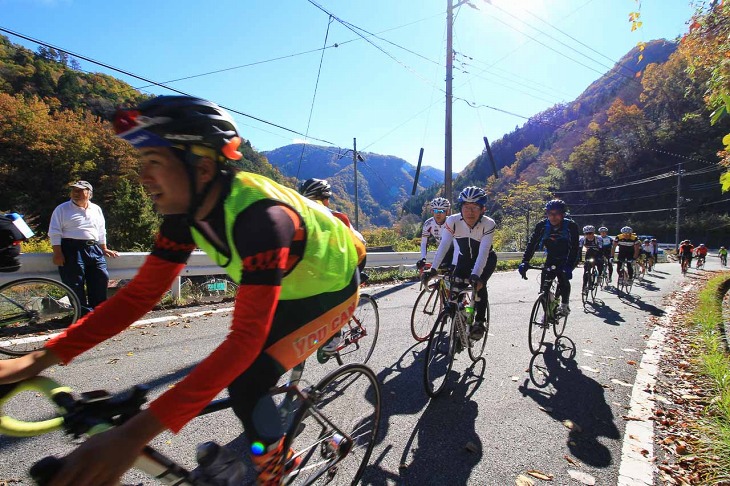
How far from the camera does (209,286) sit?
7227mm

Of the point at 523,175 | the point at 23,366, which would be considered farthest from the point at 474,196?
the point at 523,175

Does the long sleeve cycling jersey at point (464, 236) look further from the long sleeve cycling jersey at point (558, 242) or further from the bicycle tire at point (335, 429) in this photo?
Answer: the bicycle tire at point (335, 429)

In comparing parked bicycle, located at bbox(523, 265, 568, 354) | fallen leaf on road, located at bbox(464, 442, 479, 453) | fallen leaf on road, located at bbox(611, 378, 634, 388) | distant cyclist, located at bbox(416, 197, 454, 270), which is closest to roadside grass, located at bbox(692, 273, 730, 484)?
fallen leaf on road, located at bbox(611, 378, 634, 388)

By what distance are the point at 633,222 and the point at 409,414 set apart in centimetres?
8033

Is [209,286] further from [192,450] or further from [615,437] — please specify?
[615,437]

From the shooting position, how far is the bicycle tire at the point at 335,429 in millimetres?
1876

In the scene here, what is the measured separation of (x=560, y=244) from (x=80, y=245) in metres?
7.07

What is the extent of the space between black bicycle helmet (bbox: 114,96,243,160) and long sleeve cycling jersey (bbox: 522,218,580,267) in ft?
16.6

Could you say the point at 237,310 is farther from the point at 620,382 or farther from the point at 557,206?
the point at 557,206

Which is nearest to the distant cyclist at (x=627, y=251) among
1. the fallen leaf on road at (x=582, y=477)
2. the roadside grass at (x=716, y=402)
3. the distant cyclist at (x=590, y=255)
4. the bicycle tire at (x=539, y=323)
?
the distant cyclist at (x=590, y=255)

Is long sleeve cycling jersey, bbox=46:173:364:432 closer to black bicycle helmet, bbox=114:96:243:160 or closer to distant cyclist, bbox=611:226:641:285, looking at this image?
black bicycle helmet, bbox=114:96:243:160

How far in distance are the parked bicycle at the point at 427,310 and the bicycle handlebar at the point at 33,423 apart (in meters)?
4.52

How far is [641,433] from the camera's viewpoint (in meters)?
3.03

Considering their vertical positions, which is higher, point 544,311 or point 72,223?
point 72,223
